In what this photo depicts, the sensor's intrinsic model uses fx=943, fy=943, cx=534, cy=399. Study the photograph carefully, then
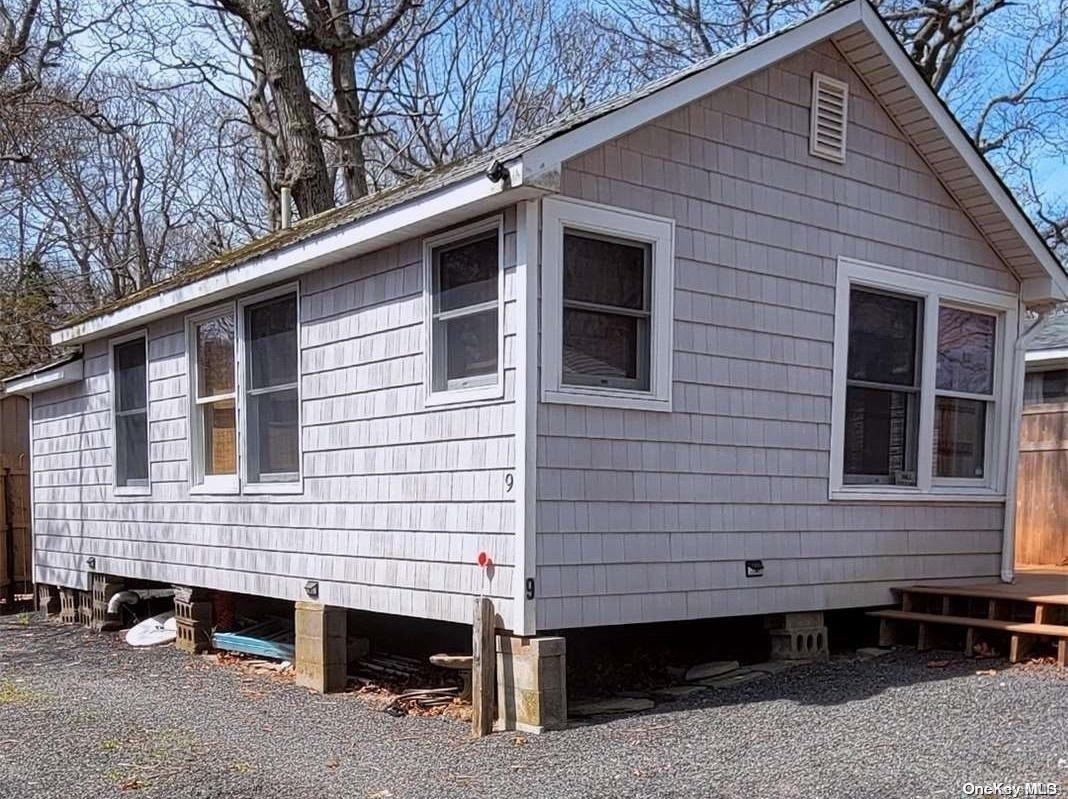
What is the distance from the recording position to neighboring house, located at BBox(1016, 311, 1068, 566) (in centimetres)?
1052

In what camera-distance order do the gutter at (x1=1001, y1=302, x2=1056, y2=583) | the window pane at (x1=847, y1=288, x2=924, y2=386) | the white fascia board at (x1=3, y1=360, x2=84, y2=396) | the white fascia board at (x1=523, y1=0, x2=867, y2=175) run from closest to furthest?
the white fascia board at (x1=523, y1=0, x2=867, y2=175) → the window pane at (x1=847, y1=288, x2=924, y2=386) → the gutter at (x1=1001, y1=302, x2=1056, y2=583) → the white fascia board at (x1=3, y1=360, x2=84, y2=396)

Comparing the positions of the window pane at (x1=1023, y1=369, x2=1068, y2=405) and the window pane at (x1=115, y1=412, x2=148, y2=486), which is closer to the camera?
the window pane at (x1=115, y1=412, x2=148, y2=486)

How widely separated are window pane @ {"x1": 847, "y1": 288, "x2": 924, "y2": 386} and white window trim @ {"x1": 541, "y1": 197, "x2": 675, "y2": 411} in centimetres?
186

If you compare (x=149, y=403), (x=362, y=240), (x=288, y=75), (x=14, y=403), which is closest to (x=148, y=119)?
(x=288, y=75)

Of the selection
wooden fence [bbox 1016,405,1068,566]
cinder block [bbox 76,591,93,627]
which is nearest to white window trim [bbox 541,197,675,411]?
wooden fence [bbox 1016,405,1068,566]

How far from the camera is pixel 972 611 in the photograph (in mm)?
6898

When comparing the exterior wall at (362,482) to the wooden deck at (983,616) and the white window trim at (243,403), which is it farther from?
the wooden deck at (983,616)

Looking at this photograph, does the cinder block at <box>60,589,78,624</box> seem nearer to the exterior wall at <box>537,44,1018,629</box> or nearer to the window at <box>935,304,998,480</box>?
the exterior wall at <box>537,44,1018,629</box>

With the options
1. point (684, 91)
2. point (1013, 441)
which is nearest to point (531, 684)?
point (684, 91)

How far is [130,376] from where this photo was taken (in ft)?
31.1

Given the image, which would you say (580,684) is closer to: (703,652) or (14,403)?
(703,652)

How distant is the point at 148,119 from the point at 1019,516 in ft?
72.3

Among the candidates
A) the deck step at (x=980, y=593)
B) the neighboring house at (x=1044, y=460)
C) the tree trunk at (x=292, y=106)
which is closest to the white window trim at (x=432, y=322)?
the deck step at (x=980, y=593)

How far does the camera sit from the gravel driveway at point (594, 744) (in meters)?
4.39
